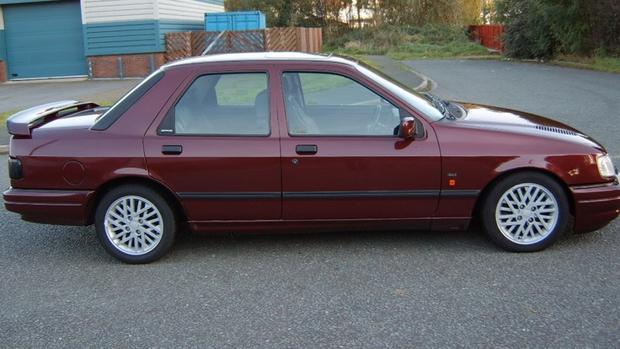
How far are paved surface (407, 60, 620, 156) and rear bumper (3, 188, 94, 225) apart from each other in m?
6.32

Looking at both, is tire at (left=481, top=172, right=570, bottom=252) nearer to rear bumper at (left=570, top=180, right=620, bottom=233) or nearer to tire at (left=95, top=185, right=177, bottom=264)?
rear bumper at (left=570, top=180, right=620, bottom=233)

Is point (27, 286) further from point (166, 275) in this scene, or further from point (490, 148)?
point (490, 148)

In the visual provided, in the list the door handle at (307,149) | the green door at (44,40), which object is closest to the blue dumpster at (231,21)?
the green door at (44,40)

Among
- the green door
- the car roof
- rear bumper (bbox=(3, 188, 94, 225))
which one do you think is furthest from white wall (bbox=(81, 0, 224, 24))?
rear bumper (bbox=(3, 188, 94, 225))

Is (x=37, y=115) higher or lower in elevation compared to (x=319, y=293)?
higher

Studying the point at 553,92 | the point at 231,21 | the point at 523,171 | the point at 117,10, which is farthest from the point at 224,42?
the point at 523,171

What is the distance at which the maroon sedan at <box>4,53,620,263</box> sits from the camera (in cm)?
450


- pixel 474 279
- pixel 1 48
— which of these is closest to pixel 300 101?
pixel 474 279

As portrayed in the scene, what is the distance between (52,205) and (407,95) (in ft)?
9.34

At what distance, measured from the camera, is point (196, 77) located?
15.4 ft

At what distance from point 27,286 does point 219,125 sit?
178 cm

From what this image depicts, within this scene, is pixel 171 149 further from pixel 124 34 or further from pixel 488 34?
pixel 488 34

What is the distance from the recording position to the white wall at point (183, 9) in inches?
847

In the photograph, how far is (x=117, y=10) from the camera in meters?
21.1
